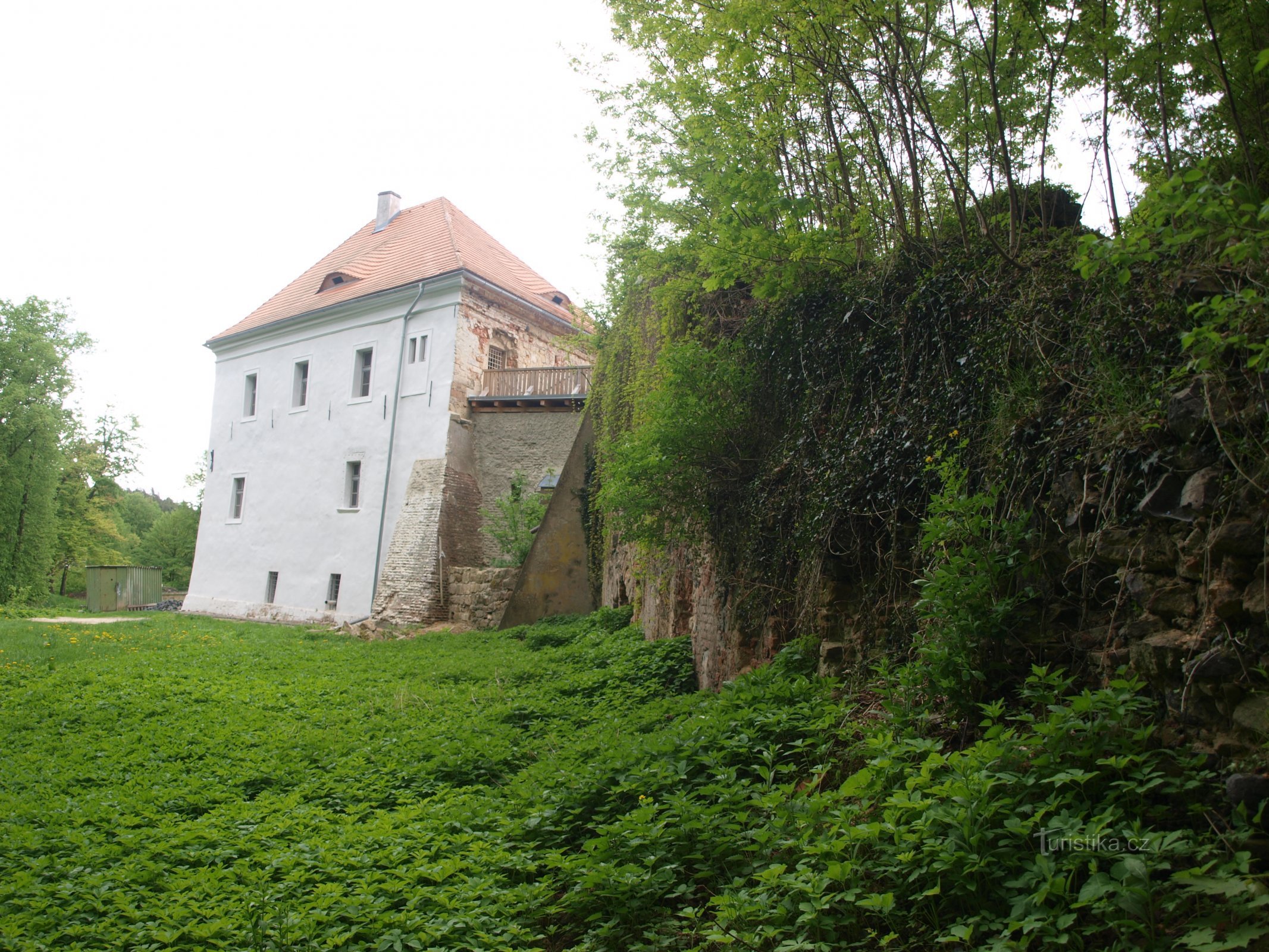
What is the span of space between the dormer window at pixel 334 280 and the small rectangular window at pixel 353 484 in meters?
5.68

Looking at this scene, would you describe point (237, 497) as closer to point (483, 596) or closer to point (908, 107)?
point (483, 596)

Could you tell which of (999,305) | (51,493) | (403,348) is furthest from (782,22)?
(51,493)

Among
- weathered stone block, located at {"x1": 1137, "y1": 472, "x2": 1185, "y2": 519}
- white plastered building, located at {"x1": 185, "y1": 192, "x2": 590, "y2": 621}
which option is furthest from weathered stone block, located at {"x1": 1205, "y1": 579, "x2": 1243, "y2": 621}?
white plastered building, located at {"x1": 185, "y1": 192, "x2": 590, "y2": 621}

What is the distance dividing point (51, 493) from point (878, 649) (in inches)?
1197

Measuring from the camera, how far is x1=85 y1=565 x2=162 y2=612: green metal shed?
25953 millimetres

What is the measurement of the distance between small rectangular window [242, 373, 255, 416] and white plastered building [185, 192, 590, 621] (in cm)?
5

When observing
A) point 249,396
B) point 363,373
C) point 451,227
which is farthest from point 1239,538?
point 249,396

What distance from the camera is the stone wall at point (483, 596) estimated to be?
15633mm

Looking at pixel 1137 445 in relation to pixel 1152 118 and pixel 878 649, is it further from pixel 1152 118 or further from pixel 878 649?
pixel 1152 118

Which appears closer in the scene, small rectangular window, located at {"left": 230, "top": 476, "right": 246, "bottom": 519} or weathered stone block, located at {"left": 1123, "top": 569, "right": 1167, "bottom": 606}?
weathered stone block, located at {"left": 1123, "top": 569, "right": 1167, "bottom": 606}

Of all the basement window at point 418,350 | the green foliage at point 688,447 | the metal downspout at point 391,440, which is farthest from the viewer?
the basement window at point 418,350

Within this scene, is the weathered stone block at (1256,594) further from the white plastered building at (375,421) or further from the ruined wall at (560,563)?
the white plastered building at (375,421)
